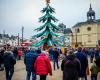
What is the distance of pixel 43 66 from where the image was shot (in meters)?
12.3

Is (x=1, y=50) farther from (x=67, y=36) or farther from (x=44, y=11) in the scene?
(x=67, y=36)

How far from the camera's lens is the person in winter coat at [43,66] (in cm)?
1223

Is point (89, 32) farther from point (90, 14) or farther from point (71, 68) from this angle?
point (71, 68)

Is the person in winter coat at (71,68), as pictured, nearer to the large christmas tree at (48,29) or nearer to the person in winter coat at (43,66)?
the person in winter coat at (43,66)

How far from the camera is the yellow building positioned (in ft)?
311

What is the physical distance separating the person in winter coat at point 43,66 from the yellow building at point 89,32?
267 ft

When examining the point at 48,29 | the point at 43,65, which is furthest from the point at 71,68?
the point at 48,29

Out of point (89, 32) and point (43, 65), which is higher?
point (89, 32)

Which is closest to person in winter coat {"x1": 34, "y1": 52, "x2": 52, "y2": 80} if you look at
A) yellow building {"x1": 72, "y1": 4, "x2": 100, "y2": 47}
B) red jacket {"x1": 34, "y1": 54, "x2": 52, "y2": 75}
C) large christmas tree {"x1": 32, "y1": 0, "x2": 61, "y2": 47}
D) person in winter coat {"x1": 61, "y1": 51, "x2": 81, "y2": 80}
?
red jacket {"x1": 34, "y1": 54, "x2": 52, "y2": 75}

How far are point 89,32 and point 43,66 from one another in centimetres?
8519

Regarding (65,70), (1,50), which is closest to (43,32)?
(1,50)

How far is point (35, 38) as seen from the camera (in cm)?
4175

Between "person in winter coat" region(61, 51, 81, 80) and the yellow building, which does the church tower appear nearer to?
the yellow building

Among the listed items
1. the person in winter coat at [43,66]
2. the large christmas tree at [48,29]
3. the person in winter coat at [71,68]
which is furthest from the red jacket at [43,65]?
the large christmas tree at [48,29]
